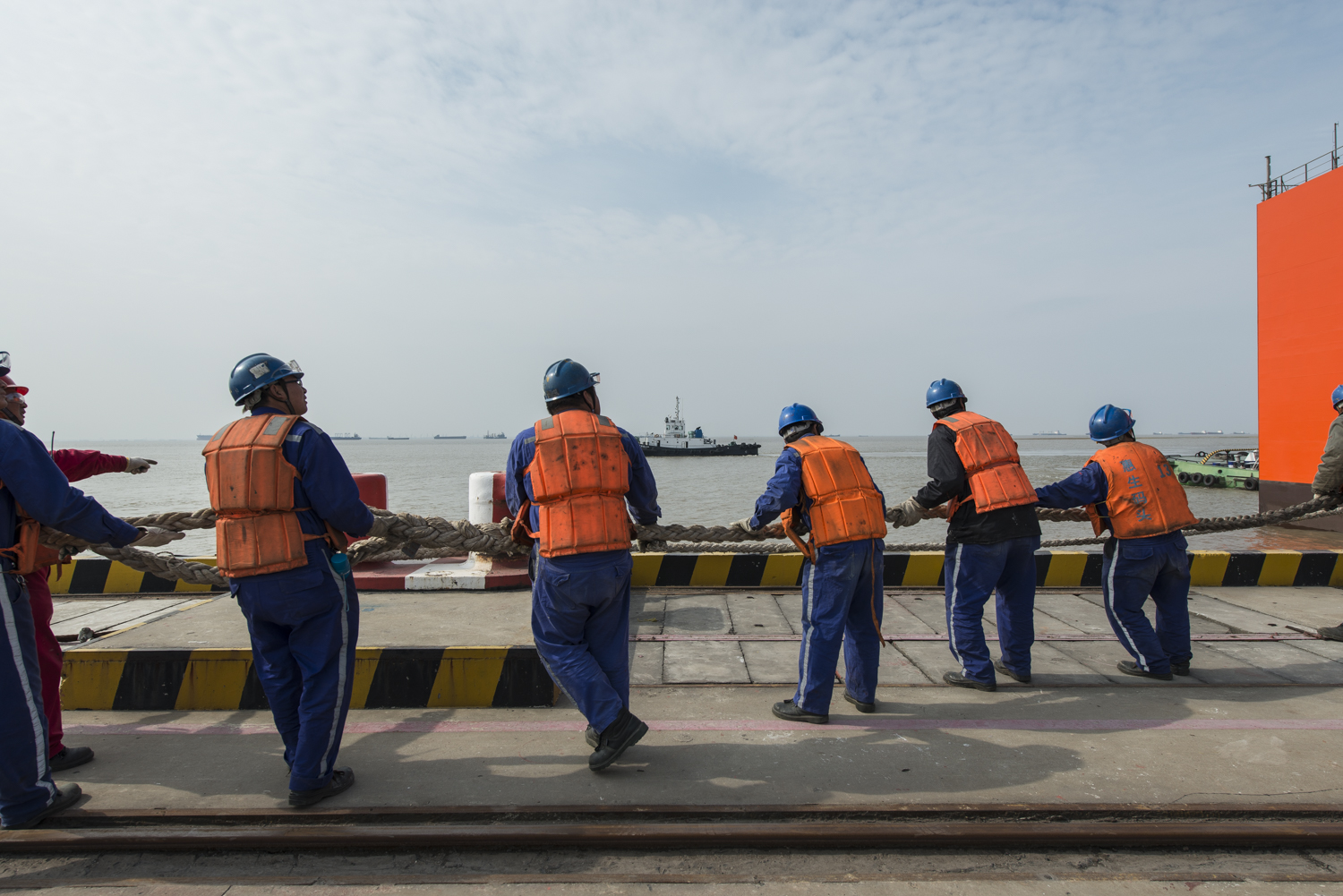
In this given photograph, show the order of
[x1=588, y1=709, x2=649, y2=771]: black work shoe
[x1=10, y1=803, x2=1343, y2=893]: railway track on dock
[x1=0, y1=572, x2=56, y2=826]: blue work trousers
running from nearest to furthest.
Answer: [x1=10, y1=803, x2=1343, y2=893]: railway track on dock → [x1=0, y1=572, x2=56, y2=826]: blue work trousers → [x1=588, y1=709, x2=649, y2=771]: black work shoe

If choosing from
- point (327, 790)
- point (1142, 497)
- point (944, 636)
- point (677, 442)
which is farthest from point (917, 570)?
point (677, 442)

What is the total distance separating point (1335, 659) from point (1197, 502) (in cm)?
2926

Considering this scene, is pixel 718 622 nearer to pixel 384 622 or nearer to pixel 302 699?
pixel 384 622

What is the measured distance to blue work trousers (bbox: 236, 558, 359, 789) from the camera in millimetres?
2955

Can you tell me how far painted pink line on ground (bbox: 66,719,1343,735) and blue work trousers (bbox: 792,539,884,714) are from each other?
7.0 inches

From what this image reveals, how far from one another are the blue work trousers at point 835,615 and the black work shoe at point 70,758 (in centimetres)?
350

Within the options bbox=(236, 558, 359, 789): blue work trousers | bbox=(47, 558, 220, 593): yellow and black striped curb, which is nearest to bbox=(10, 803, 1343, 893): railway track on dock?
bbox=(236, 558, 359, 789): blue work trousers

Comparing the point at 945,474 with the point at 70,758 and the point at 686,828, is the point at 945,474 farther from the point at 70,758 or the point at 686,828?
the point at 70,758

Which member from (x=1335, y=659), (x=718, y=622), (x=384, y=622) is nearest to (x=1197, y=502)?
→ (x=1335, y=659)

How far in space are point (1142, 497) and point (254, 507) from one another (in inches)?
193

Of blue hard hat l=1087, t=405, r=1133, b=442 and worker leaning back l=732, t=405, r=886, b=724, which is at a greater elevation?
blue hard hat l=1087, t=405, r=1133, b=442

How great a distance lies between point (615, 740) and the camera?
10.3 ft

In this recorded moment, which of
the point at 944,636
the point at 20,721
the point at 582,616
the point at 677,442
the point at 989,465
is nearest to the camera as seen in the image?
the point at 20,721

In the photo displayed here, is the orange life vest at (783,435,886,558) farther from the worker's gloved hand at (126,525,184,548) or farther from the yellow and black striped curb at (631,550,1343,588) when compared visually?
the worker's gloved hand at (126,525,184,548)
